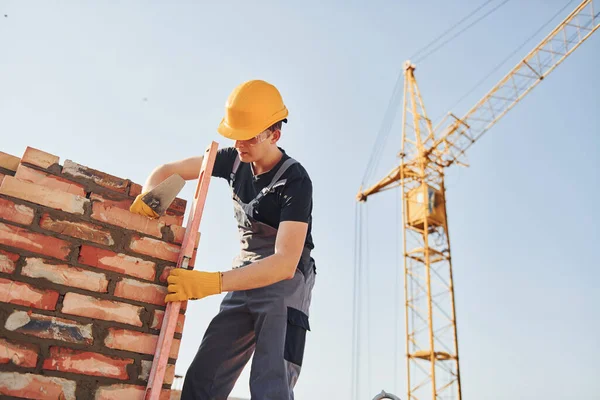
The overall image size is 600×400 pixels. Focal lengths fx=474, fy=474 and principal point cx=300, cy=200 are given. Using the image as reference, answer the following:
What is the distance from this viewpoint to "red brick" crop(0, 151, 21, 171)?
1.88 metres

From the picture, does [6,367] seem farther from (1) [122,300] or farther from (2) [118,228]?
(2) [118,228]

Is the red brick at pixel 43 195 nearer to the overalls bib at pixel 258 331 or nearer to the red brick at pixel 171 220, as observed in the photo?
the red brick at pixel 171 220

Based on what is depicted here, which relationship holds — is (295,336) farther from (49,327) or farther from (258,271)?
(49,327)

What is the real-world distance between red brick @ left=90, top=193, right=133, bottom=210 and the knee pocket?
800mm

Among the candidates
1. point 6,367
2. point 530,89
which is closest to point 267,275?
point 6,367

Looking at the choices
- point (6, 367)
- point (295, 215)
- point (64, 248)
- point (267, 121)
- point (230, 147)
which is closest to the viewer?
point (6, 367)

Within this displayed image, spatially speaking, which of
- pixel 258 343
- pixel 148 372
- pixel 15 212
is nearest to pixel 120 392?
pixel 148 372

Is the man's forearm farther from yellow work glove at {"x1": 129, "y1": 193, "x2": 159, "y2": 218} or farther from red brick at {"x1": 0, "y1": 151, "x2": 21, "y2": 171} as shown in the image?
red brick at {"x1": 0, "y1": 151, "x2": 21, "y2": 171}

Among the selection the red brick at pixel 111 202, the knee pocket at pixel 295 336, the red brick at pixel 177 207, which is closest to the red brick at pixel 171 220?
the red brick at pixel 177 207

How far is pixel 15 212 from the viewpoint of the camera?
1681 millimetres

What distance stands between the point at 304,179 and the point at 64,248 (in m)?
0.99

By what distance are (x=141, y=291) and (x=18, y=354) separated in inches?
17.4

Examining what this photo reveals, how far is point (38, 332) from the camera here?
1.59m

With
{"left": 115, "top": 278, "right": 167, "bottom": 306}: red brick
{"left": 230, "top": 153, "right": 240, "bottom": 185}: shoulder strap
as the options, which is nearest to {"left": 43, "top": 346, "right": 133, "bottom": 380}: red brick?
{"left": 115, "top": 278, "right": 167, "bottom": 306}: red brick
